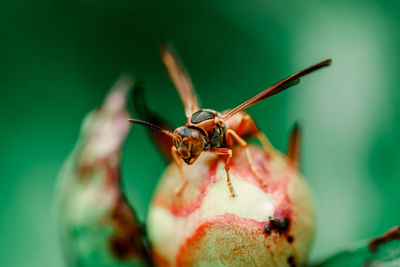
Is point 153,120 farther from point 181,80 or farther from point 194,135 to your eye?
point 194,135

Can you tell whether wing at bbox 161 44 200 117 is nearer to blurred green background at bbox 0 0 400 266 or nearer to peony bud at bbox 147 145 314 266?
peony bud at bbox 147 145 314 266

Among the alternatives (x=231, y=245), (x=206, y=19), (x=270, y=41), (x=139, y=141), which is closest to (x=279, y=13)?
(x=270, y=41)

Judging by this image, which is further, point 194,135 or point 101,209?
point 101,209

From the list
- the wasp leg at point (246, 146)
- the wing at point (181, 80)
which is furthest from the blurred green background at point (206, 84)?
the wasp leg at point (246, 146)

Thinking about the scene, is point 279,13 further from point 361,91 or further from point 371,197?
point 371,197

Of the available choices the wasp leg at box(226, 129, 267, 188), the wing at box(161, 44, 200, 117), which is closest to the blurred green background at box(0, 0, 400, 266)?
the wing at box(161, 44, 200, 117)

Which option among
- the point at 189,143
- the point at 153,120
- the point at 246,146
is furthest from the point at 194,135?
the point at 153,120
